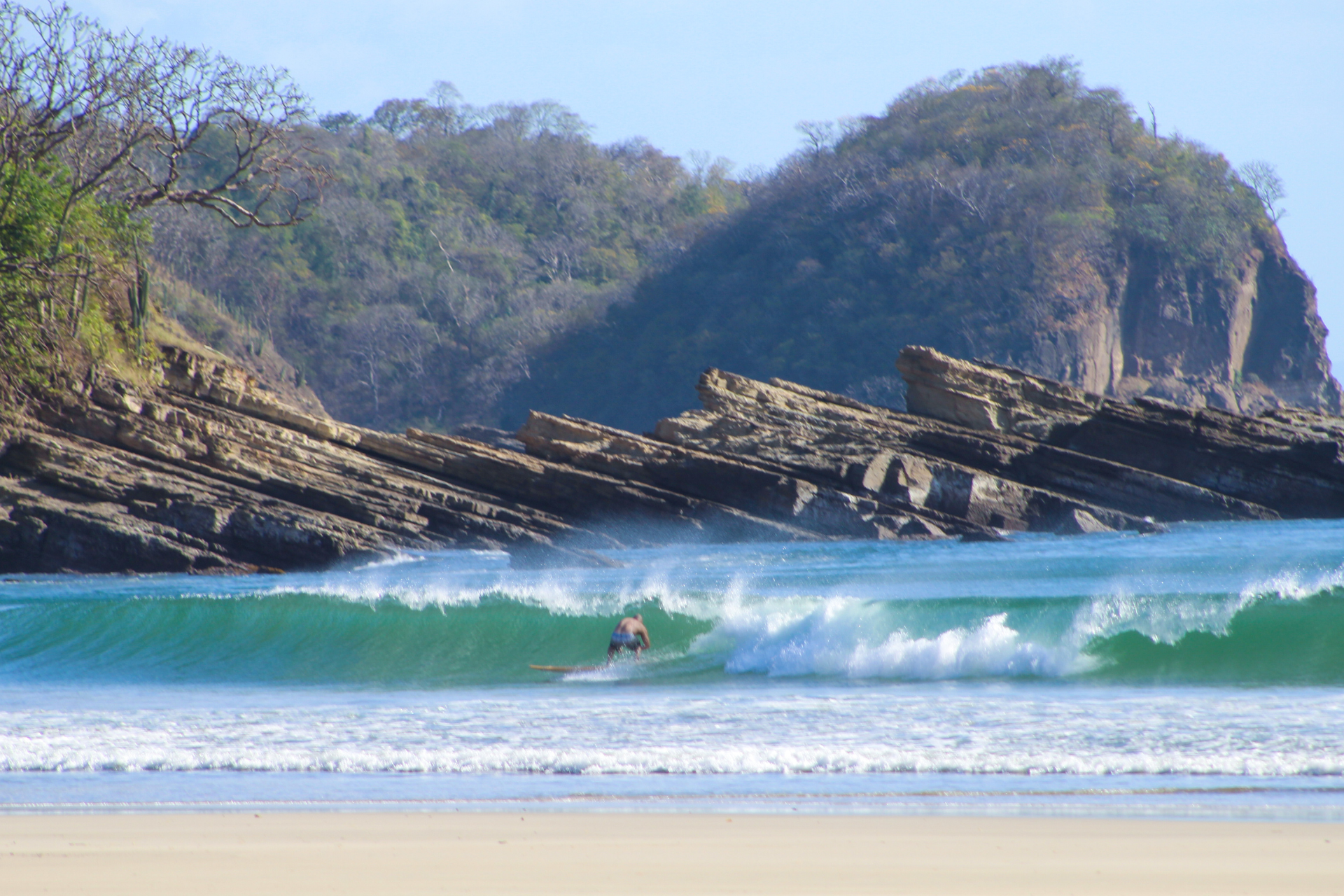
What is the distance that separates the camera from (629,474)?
2361 cm

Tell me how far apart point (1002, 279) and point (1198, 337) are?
10.3 metres

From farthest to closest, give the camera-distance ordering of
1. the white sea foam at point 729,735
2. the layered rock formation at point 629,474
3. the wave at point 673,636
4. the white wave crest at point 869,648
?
the layered rock formation at point 629,474
the wave at point 673,636
the white wave crest at point 869,648
the white sea foam at point 729,735

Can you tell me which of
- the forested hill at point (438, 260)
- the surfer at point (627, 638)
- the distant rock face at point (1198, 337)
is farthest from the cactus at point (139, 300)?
the distant rock face at point (1198, 337)

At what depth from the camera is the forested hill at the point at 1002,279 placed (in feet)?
178

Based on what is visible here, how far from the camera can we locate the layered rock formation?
18.9m

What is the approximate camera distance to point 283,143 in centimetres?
2497

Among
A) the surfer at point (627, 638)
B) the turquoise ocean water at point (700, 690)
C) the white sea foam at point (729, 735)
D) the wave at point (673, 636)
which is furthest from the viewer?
the surfer at point (627, 638)

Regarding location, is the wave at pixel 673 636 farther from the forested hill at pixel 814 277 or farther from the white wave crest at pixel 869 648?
the forested hill at pixel 814 277

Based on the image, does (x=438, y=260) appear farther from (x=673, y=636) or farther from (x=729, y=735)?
(x=729, y=735)

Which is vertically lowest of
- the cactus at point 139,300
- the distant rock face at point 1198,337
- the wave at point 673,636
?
the wave at point 673,636

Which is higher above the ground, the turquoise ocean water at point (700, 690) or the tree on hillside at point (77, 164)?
the tree on hillside at point (77, 164)

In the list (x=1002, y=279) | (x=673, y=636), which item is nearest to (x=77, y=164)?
(x=673, y=636)

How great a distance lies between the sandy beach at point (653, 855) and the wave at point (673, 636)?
5.37 m

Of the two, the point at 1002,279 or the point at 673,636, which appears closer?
the point at 673,636
